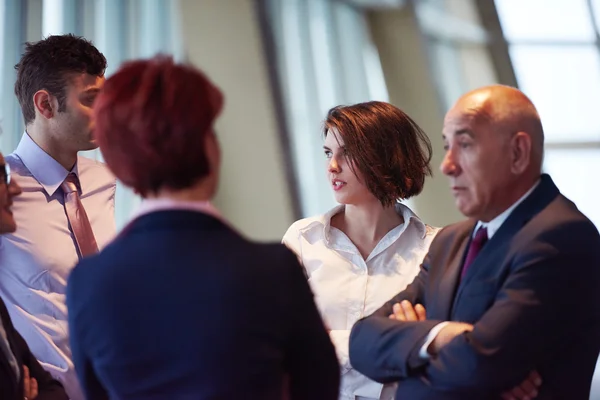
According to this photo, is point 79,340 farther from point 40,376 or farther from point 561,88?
point 561,88

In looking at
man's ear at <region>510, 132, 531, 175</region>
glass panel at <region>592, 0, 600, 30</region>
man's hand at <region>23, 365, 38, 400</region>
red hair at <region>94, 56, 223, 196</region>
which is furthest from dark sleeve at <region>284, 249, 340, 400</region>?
glass panel at <region>592, 0, 600, 30</region>

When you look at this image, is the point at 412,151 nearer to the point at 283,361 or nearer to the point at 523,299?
the point at 523,299

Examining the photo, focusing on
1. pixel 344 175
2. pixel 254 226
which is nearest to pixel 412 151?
pixel 344 175

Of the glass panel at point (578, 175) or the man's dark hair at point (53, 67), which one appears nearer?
the man's dark hair at point (53, 67)

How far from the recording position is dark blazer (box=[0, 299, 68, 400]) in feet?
5.67

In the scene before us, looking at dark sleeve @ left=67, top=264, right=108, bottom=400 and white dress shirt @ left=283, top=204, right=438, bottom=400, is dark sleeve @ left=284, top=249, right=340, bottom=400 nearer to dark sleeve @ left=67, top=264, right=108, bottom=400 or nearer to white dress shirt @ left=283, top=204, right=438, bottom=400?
dark sleeve @ left=67, top=264, right=108, bottom=400

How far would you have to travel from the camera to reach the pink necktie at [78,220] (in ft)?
8.18

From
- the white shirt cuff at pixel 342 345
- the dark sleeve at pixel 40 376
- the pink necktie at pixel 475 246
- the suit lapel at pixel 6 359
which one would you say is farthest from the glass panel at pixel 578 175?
the suit lapel at pixel 6 359

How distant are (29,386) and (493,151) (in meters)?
1.23

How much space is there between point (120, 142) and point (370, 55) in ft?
12.8

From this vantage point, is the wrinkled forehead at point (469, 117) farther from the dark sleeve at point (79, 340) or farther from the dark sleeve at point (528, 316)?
the dark sleeve at point (79, 340)

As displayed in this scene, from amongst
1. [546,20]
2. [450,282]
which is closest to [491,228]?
[450,282]

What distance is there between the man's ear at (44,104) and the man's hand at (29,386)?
945 millimetres

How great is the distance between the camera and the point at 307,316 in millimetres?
1436
